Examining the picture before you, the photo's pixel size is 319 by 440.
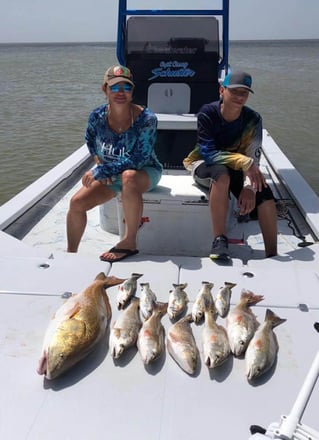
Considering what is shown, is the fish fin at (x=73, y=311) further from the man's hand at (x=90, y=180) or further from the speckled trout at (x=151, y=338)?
the man's hand at (x=90, y=180)

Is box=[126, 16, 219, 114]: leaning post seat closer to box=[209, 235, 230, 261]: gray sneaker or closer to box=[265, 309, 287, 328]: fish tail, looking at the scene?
box=[209, 235, 230, 261]: gray sneaker

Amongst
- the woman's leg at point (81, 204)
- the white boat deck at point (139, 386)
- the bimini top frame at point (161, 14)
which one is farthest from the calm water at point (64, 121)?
the white boat deck at point (139, 386)

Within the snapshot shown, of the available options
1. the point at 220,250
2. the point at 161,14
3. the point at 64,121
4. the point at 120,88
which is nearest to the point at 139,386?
the point at 220,250

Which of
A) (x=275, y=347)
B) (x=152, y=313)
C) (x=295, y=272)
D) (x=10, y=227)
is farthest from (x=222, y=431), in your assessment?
(x=10, y=227)

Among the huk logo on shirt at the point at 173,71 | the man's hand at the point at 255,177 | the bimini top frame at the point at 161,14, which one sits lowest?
the man's hand at the point at 255,177

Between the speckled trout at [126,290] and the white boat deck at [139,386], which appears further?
the speckled trout at [126,290]

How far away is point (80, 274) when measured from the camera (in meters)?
2.55

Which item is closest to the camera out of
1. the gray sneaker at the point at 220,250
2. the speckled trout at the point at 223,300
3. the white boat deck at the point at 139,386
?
the white boat deck at the point at 139,386

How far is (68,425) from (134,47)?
398cm

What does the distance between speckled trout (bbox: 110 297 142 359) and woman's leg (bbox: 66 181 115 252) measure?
1.05 meters

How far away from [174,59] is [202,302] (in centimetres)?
319

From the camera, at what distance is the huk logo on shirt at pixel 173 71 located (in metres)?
4.69

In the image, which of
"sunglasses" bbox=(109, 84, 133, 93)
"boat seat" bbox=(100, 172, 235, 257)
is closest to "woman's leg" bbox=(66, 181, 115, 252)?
"boat seat" bbox=(100, 172, 235, 257)

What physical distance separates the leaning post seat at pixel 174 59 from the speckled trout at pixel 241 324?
116 inches
